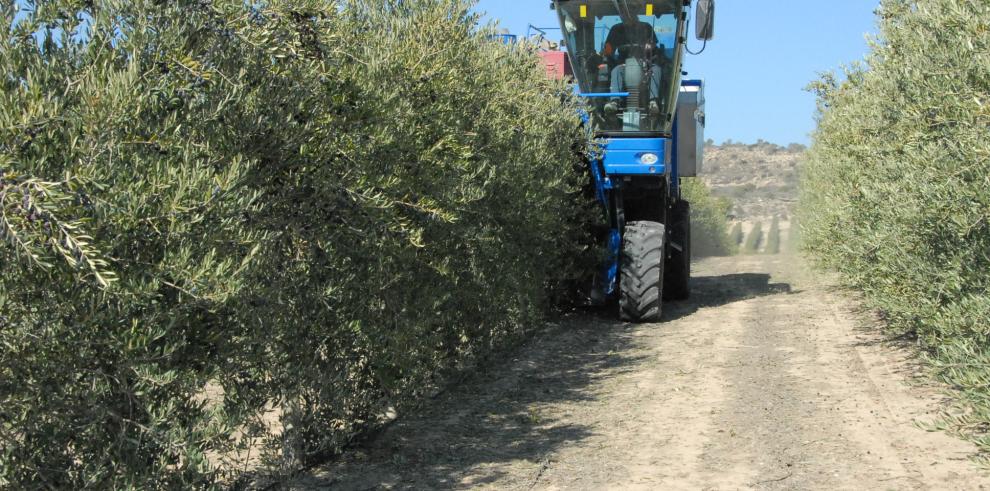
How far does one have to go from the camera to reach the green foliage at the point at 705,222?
36031 millimetres

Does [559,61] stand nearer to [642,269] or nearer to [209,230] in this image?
[642,269]

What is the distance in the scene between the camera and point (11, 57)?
3.56 metres

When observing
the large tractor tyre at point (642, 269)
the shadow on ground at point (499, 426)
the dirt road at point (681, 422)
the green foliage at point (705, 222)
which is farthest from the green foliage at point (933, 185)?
the green foliage at point (705, 222)

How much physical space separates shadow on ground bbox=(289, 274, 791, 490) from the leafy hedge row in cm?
26

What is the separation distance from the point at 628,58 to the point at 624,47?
6.2 inches

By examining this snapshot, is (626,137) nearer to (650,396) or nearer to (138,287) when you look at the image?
(650,396)

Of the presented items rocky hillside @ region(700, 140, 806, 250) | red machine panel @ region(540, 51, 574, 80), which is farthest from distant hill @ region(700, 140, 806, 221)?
red machine panel @ region(540, 51, 574, 80)

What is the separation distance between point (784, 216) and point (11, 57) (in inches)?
2841

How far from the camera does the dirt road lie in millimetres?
5715

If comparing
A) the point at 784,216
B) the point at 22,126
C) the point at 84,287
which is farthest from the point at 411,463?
the point at 784,216

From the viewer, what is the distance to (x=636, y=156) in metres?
11.2

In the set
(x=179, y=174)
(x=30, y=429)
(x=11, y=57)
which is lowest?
(x=30, y=429)

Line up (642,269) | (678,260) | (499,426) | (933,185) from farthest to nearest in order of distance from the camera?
(678,260) < (642,269) < (499,426) < (933,185)

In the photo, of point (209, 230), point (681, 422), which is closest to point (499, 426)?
point (681, 422)
